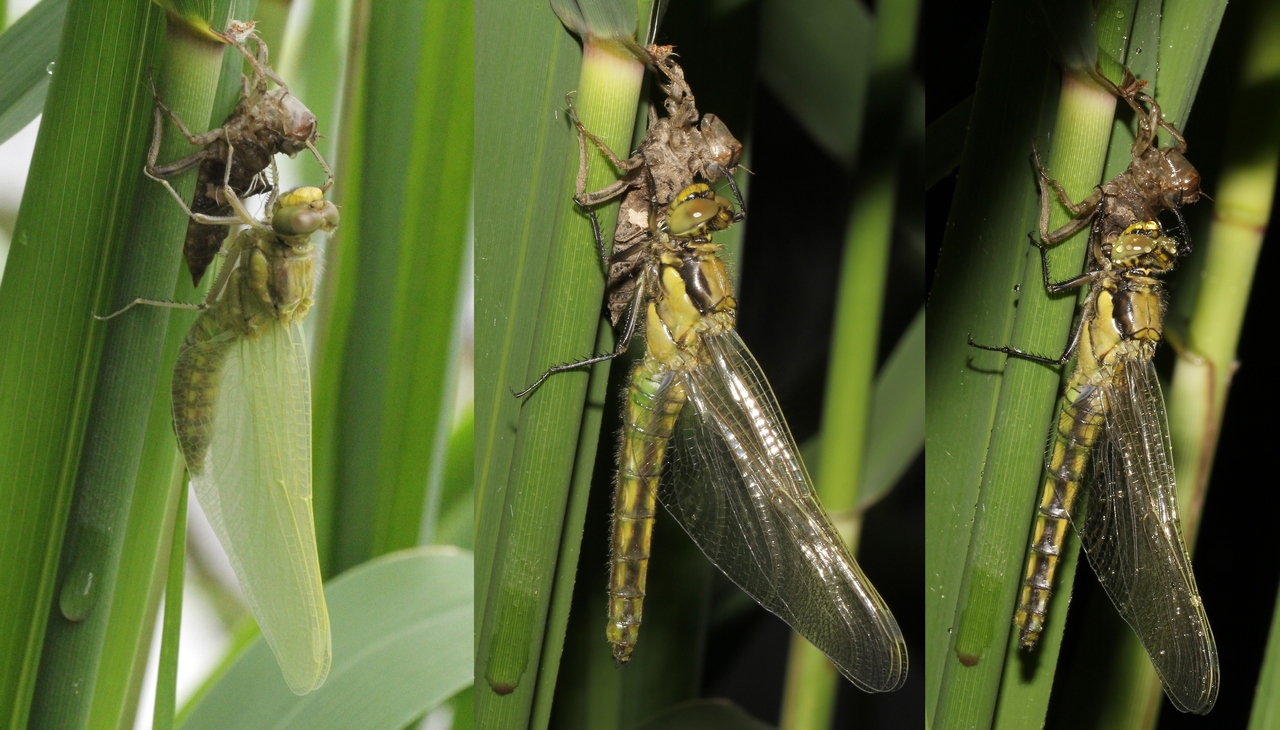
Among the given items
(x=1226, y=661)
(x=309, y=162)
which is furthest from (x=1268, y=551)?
(x=309, y=162)

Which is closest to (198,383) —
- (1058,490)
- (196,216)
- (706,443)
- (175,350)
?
(175,350)

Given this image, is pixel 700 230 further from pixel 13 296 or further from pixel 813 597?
pixel 13 296

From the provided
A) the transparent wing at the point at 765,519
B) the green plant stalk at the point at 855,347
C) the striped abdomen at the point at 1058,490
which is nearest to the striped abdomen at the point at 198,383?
the transparent wing at the point at 765,519

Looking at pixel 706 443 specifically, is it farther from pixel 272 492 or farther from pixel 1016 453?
pixel 272 492

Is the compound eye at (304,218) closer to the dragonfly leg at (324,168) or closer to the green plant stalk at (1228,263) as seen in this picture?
the dragonfly leg at (324,168)

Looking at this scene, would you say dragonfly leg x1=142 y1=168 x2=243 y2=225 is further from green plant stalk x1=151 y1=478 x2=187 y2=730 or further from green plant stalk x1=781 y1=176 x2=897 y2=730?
green plant stalk x1=781 y1=176 x2=897 y2=730

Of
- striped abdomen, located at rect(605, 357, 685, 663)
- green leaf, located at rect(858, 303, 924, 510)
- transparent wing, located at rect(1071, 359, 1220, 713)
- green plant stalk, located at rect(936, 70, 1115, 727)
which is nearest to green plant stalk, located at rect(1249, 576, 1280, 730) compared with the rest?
transparent wing, located at rect(1071, 359, 1220, 713)
